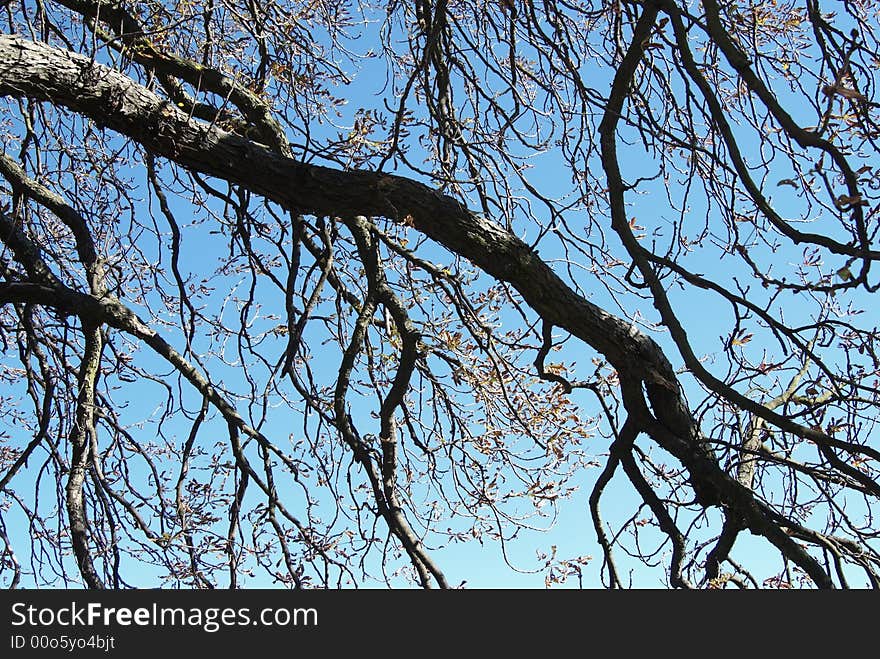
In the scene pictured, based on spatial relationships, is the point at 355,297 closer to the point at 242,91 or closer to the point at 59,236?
the point at 242,91

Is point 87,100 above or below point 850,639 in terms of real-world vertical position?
above

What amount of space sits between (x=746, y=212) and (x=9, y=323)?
13.1 ft

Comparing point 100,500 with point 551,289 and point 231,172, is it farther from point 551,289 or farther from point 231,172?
point 551,289

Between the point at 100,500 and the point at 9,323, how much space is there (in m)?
1.77

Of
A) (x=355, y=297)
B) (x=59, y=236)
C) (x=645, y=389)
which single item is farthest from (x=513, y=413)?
(x=59, y=236)

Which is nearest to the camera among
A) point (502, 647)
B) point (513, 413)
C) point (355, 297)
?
point (502, 647)

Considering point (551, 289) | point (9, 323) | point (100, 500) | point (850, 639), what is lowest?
point (850, 639)

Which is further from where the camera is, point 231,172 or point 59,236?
point 59,236

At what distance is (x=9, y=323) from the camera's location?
15.9 feet

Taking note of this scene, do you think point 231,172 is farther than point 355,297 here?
No

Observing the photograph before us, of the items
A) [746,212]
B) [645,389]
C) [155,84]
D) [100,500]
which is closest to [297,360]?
[100,500]

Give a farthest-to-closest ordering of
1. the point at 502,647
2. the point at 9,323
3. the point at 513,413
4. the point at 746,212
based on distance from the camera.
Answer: the point at 9,323 → the point at 513,413 → the point at 746,212 → the point at 502,647

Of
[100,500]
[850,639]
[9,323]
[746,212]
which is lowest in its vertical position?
[850,639]

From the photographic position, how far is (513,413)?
3.69m
